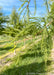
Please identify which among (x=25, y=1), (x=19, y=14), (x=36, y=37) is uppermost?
(x=25, y=1)

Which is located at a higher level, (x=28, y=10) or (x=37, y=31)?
(x=28, y=10)

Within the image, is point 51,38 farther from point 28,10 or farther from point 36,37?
point 28,10

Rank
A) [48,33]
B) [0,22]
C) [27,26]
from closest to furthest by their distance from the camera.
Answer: [27,26] → [48,33] → [0,22]

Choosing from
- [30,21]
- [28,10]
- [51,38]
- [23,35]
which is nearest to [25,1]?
[28,10]

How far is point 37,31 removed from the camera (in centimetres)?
90

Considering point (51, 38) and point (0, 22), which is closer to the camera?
point (51, 38)

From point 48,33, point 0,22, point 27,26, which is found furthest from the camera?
point 0,22

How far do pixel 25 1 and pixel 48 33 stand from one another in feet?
1.15

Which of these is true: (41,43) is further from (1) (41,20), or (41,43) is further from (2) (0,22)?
(2) (0,22)

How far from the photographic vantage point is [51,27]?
3.08 feet

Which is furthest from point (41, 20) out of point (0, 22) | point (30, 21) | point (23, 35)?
point (0, 22)

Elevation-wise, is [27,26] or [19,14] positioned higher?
[19,14]

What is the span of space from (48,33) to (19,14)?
1.03ft

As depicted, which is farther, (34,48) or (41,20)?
(34,48)
